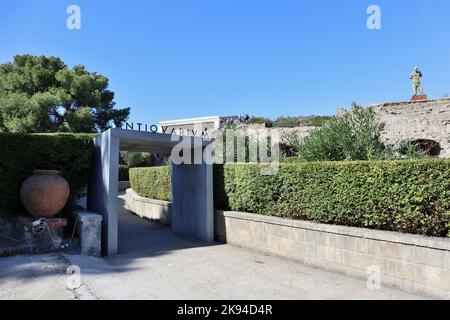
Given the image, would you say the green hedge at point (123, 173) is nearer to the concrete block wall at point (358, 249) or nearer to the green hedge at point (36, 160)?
the green hedge at point (36, 160)

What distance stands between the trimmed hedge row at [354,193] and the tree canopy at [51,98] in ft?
60.7

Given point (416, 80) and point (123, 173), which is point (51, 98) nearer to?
point (123, 173)

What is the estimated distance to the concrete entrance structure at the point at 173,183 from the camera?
6707mm

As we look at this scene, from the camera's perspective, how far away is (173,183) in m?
9.89

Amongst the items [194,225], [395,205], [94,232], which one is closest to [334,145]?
[395,205]

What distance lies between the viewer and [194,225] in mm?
8742

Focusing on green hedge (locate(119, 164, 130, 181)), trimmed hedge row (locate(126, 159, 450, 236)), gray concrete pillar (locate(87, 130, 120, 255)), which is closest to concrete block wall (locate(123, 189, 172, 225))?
trimmed hedge row (locate(126, 159, 450, 236))

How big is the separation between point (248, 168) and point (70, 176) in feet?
13.1

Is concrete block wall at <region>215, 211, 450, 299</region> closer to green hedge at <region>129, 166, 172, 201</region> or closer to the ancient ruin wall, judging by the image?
green hedge at <region>129, 166, 172, 201</region>

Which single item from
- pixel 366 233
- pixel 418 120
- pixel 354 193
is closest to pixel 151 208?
pixel 354 193

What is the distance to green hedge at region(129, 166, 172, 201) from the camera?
12.0 meters

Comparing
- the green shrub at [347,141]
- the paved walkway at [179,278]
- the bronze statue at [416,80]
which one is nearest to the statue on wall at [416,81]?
the bronze statue at [416,80]
